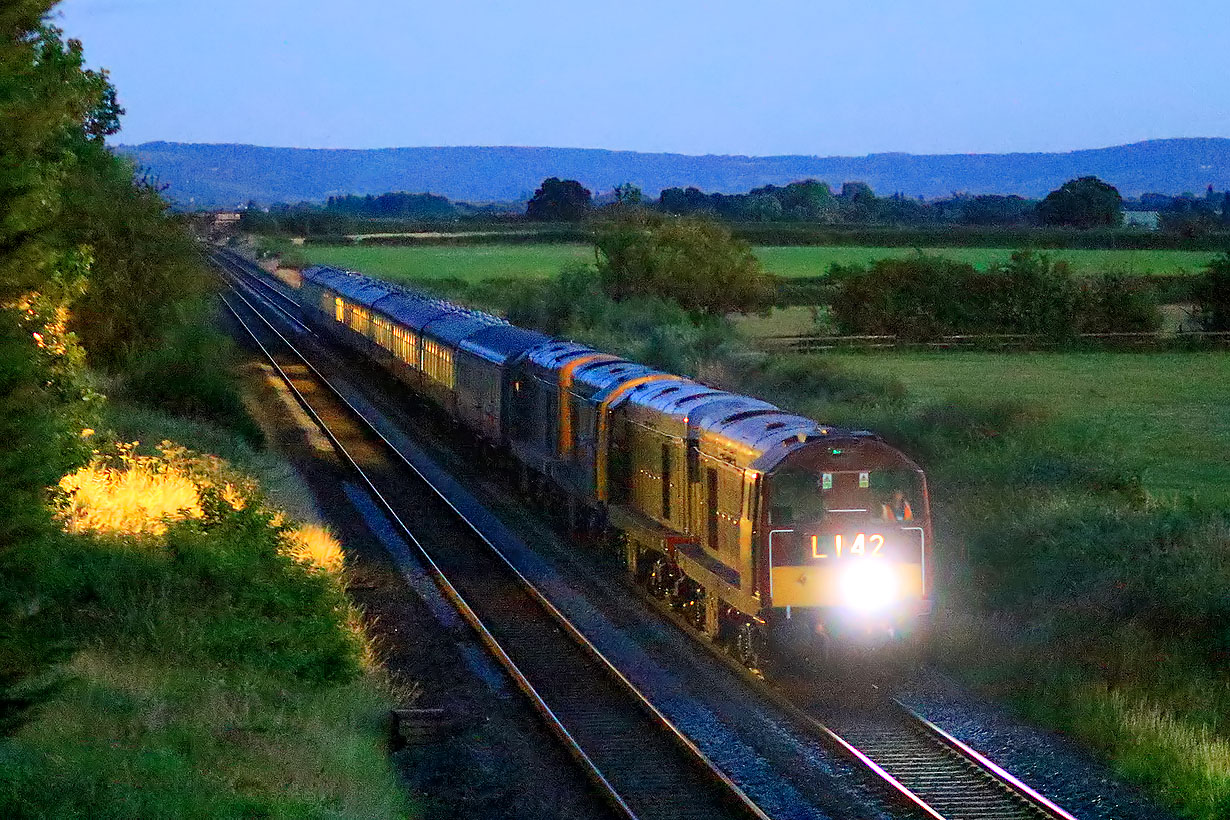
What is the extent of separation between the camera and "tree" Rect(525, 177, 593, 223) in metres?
156

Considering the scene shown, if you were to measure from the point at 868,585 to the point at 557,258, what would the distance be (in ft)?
305

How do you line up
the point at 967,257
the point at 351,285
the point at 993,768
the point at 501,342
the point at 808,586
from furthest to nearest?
the point at 967,257
the point at 351,285
the point at 501,342
the point at 808,586
the point at 993,768

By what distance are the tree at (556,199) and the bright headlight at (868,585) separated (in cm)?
14016

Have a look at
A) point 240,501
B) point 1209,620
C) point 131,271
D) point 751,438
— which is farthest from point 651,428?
point 131,271

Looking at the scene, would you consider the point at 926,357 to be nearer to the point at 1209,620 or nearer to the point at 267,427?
the point at 267,427

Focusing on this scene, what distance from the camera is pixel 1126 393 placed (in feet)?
137

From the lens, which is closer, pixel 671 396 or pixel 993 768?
pixel 993 768

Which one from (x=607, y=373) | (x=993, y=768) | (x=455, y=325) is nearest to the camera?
(x=993, y=768)

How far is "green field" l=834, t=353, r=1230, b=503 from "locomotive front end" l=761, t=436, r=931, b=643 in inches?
413

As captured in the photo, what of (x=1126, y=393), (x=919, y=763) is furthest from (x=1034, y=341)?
(x=919, y=763)

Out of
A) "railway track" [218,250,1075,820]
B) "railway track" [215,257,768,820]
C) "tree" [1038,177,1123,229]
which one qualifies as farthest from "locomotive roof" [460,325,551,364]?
"tree" [1038,177,1123,229]

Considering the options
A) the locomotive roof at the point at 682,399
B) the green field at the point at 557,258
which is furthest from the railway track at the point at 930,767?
the green field at the point at 557,258

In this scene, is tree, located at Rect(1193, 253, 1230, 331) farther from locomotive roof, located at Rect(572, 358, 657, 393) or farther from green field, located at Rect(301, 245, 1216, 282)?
locomotive roof, located at Rect(572, 358, 657, 393)

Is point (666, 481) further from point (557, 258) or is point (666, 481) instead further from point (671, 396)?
point (557, 258)
